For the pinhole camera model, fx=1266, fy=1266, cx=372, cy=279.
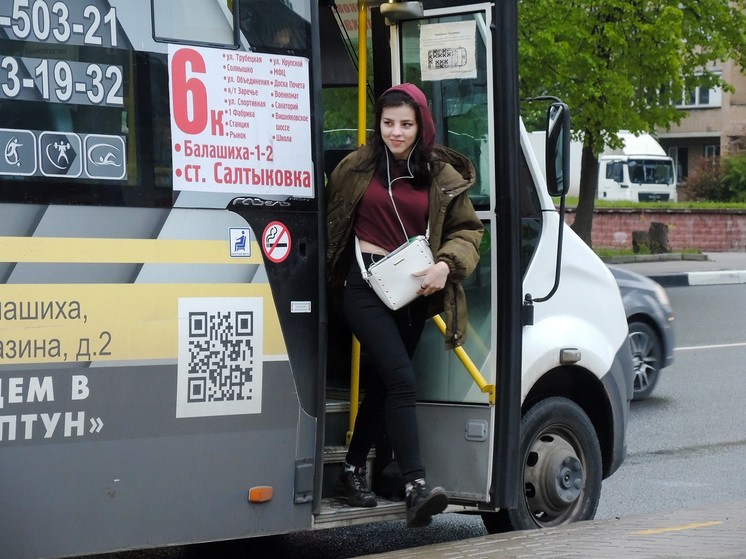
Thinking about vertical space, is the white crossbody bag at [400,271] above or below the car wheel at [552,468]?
above

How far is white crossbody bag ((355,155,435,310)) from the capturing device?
516 centimetres

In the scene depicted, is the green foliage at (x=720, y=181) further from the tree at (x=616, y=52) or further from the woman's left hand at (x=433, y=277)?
the woman's left hand at (x=433, y=277)

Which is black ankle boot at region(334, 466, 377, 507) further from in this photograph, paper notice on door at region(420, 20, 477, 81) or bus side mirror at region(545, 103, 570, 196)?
paper notice on door at region(420, 20, 477, 81)

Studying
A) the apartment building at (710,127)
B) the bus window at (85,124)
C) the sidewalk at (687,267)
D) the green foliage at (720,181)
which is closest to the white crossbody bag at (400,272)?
the bus window at (85,124)

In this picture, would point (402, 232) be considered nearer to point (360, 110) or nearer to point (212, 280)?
point (360, 110)

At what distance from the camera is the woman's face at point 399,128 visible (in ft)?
17.2

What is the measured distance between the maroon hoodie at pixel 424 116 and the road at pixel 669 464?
2.15 meters

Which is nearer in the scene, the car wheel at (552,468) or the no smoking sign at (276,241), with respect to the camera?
the no smoking sign at (276,241)

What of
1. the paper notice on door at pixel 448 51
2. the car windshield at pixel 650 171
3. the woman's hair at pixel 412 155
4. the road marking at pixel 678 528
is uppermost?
the car windshield at pixel 650 171

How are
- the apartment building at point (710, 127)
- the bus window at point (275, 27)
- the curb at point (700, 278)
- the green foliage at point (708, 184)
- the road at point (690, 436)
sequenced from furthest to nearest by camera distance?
the apartment building at point (710, 127), the green foliage at point (708, 184), the curb at point (700, 278), the road at point (690, 436), the bus window at point (275, 27)

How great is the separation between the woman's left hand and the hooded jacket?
3 centimetres

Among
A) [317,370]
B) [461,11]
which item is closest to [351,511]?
[317,370]

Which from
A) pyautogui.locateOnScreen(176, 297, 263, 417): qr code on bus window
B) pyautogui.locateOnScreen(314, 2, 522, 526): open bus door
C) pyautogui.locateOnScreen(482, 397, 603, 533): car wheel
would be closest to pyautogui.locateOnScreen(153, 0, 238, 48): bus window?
pyautogui.locateOnScreen(176, 297, 263, 417): qr code on bus window

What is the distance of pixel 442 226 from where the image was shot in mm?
5266
